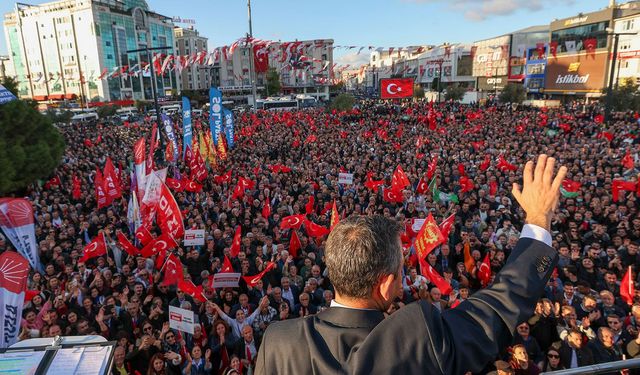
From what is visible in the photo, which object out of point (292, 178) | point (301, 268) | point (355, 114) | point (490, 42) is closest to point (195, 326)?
point (301, 268)

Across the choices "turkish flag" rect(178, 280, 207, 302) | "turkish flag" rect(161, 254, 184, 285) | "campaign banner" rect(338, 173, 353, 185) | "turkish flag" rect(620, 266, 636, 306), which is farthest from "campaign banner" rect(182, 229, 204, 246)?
"turkish flag" rect(620, 266, 636, 306)

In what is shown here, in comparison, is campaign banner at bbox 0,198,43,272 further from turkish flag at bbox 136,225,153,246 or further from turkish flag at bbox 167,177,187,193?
turkish flag at bbox 167,177,187,193

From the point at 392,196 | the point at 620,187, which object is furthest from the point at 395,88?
the point at 620,187

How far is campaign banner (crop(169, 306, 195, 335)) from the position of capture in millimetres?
5238

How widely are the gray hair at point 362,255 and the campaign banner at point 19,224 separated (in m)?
7.43

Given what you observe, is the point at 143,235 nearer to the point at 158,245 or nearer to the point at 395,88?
the point at 158,245

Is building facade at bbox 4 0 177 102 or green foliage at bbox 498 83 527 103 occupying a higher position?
building facade at bbox 4 0 177 102

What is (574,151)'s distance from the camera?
16.2m

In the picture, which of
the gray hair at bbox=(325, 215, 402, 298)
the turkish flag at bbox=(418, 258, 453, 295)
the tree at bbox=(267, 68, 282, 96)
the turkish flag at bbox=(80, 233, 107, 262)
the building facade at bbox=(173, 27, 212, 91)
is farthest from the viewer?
the building facade at bbox=(173, 27, 212, 91)

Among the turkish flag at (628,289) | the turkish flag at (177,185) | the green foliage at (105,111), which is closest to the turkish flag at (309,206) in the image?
the turkish flag at (177,185)

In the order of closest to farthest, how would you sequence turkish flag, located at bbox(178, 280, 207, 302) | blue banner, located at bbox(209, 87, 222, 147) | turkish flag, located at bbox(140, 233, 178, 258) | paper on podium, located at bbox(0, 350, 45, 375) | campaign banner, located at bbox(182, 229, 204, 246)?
paper on podium, located at bbox(0, 350, 45, 375) < turkish flag, located at bbox(178, 280, 207, 302) < turkish flag, located at bbox(140, 233, 178, 258) < campaign banner, located at bbox(182, 229, 204, 246) < blue banner, located at bbox(209, 87, 222, 147)

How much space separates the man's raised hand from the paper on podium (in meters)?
2.33

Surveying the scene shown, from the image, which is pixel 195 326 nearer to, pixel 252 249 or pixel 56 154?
pixel 252 249

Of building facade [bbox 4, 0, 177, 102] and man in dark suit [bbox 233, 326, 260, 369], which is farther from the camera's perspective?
building facade [bbox 4, 0, 177, 102]
